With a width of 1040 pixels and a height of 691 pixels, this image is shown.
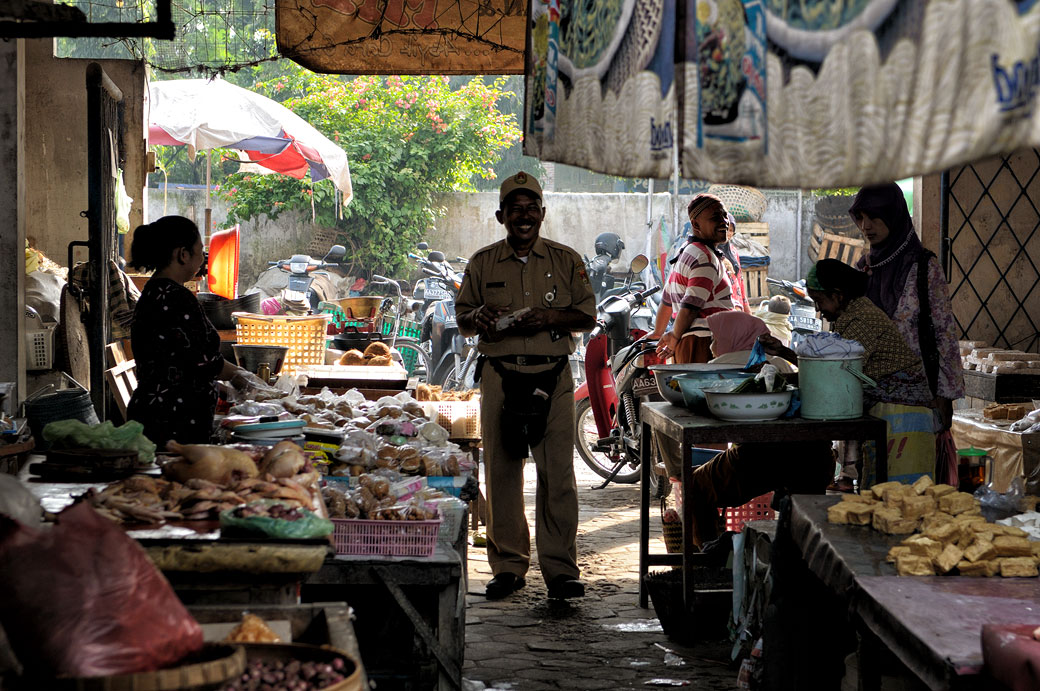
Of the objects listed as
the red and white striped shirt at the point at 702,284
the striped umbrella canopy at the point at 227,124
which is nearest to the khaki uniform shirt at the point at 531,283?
the red and white striped shirt at the point at 702,284

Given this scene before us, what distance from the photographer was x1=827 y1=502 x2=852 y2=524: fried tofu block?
3711 millimetres

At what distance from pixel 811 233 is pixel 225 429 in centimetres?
1644

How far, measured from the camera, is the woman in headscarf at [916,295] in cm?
514

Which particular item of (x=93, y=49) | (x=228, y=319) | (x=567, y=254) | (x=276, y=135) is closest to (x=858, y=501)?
(x=567, y=254)

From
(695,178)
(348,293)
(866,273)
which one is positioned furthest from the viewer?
(348,293)

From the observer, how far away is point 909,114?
168 centimetres

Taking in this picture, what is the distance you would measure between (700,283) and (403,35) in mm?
2582

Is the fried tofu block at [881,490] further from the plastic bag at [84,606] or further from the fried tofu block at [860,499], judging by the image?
the plastic bag at [84,606]

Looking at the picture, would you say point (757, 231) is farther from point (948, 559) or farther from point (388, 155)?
point (948, 559)

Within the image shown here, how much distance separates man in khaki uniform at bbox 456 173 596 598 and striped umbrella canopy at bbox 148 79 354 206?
23.6 ft

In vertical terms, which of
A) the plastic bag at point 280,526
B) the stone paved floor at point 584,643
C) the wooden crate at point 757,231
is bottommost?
the stone paved floor at point 584,643

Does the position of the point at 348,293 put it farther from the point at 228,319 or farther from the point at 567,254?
the point at 567,254

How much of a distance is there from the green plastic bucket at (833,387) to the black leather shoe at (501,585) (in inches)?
81.6

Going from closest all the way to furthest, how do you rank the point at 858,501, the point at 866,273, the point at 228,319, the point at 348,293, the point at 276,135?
the point at 858,501 → the point at 866,273 → the point at 228,319 → the point at 276,135 → the point at 348,293
